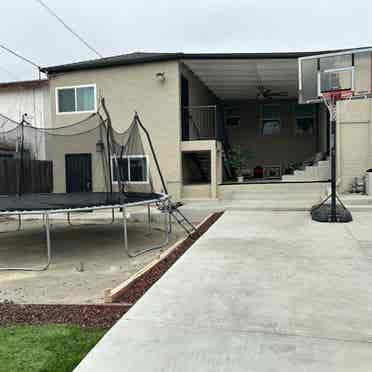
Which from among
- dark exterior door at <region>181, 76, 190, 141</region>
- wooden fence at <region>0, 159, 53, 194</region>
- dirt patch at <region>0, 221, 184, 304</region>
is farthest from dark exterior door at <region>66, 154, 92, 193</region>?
dark exterior door at <region>181, 76, 190, 141</region>

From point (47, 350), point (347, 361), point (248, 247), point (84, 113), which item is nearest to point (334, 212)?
point (248, 247)

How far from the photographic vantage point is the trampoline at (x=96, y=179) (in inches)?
251

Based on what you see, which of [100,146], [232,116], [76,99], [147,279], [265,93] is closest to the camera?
[147,279]

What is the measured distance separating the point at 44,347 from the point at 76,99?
11.7m

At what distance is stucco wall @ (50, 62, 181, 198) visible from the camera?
1245 centimetres

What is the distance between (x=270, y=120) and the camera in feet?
58.1

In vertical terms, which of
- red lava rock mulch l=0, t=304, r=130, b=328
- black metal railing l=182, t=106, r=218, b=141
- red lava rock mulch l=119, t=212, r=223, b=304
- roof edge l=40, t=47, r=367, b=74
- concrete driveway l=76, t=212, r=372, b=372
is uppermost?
roof edge l=40, t=47, r=367, b=74

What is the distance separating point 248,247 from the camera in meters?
5.60

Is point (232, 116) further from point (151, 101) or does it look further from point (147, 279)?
point (147, 279)

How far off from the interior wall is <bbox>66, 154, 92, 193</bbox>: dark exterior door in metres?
7.44

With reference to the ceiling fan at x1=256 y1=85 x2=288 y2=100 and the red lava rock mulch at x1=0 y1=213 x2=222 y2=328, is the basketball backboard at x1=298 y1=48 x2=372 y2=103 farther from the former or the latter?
the red lava rock mulch at x1=0 y1=213 x2=222 y2=328

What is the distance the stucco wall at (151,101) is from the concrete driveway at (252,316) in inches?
292

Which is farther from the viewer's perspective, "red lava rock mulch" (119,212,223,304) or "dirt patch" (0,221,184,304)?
"dirt patch" (0,221,184,304)

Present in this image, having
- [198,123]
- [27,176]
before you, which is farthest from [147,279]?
[198,123]
